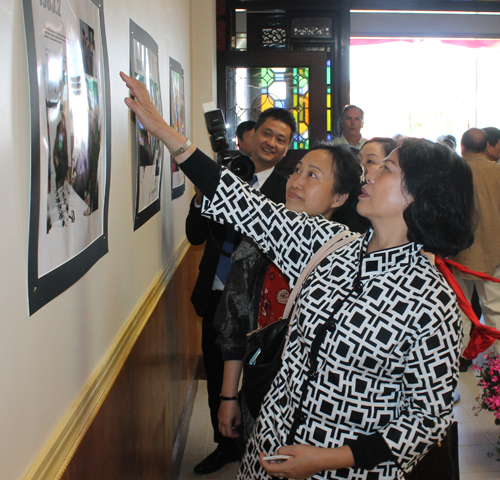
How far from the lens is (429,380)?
1083 millimetres

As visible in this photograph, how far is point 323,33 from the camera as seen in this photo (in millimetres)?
5016

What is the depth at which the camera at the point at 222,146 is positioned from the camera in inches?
74.3

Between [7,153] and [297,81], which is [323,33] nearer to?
[297,81]

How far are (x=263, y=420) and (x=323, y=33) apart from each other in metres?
4.50

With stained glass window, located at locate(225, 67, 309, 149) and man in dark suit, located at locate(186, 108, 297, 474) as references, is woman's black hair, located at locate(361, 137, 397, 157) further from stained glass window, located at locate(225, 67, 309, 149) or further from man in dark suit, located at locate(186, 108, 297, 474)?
stained glass window, located at locate(225, 67, 309, 149)

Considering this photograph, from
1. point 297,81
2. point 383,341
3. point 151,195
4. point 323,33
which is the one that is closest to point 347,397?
point 383,341

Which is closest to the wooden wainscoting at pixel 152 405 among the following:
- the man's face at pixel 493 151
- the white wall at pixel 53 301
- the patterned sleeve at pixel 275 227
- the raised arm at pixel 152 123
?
the white wall at pixel 53 301

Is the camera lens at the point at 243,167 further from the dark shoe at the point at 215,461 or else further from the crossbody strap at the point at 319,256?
the dark shoe at the point at 215,461

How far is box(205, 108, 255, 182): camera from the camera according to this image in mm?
1887

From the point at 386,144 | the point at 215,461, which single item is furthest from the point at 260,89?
the point at 215,461

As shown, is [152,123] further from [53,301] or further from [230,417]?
[230,417]

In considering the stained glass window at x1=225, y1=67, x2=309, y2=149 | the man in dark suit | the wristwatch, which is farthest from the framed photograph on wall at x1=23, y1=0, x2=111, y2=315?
the stained glass window at x1=225, y1=67, x2=309, y2=149

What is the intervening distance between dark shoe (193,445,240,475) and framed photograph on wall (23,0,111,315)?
1.68 metres

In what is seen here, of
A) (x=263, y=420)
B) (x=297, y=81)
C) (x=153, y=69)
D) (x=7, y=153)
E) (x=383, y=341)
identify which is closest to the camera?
(x=7, y=153)
